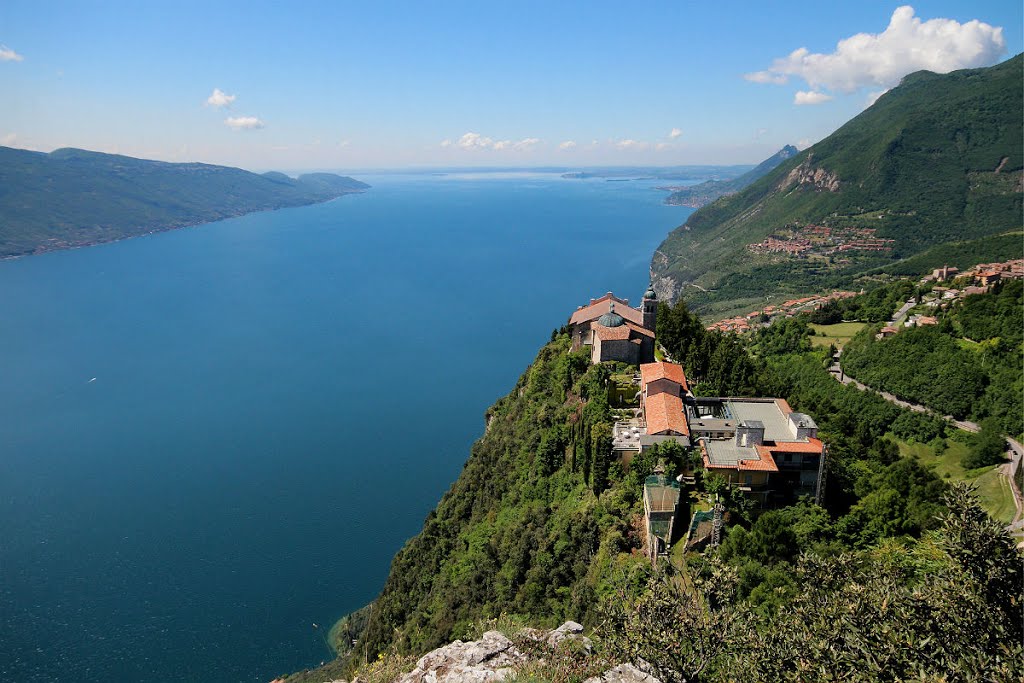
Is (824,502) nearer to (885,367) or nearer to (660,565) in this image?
(660,565)

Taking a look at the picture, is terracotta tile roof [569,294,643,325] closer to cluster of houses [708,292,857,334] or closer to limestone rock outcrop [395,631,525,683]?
limestone rock outcrop [395,631,525,683]

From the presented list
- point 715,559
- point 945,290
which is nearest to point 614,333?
point 715,559

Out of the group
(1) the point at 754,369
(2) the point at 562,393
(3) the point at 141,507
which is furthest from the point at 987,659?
(3) the point at 141,507

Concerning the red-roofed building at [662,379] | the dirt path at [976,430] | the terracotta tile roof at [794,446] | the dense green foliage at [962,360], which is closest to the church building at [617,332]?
the red-roofed building at [662,379]

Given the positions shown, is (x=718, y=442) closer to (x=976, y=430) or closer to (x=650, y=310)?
(x=650, y=310)

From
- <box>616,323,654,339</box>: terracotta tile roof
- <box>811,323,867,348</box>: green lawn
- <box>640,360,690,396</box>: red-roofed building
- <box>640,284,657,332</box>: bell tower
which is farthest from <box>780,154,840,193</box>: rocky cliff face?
<box>640,360,690,396</box>: red-roofed building
